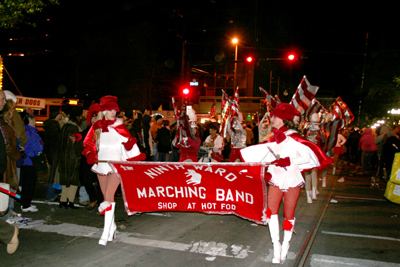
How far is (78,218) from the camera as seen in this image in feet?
20.5

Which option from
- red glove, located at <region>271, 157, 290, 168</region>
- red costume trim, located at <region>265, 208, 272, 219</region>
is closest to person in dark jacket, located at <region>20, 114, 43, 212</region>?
red costume trim, located at <region>265, 208, 272, 219</region>

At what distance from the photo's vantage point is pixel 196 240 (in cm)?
516

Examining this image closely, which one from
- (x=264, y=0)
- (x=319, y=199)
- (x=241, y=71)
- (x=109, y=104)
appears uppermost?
(x=264, y=0)

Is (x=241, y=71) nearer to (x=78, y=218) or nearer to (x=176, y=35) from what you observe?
(x=176, y=35)

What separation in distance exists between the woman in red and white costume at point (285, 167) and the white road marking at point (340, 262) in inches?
17.9

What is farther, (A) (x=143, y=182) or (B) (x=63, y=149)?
(B) (x=63, y=149)

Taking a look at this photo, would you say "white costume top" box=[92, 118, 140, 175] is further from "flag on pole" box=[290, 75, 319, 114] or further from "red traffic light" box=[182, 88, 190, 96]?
"red traffic light" box=[182, 88, 190, 96]

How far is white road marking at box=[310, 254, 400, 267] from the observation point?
4328mm

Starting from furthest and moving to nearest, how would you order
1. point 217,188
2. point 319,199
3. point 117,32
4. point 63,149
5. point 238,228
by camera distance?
1. point 117,32
2. point 319,199
3. point 63,149
4. point 238,228
5. point 217,188

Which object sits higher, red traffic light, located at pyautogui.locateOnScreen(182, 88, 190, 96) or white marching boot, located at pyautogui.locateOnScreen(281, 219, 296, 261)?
red traffic light, located at pyautogui.locateOnScreen(182, 88, 190, 96)

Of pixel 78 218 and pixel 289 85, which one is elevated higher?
pixel 289 85

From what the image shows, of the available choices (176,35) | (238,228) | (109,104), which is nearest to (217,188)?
(238,228)

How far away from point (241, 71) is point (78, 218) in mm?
35043

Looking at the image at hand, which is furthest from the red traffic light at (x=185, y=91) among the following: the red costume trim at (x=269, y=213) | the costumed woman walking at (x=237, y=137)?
the red costume trim at (x=269, y=213)
